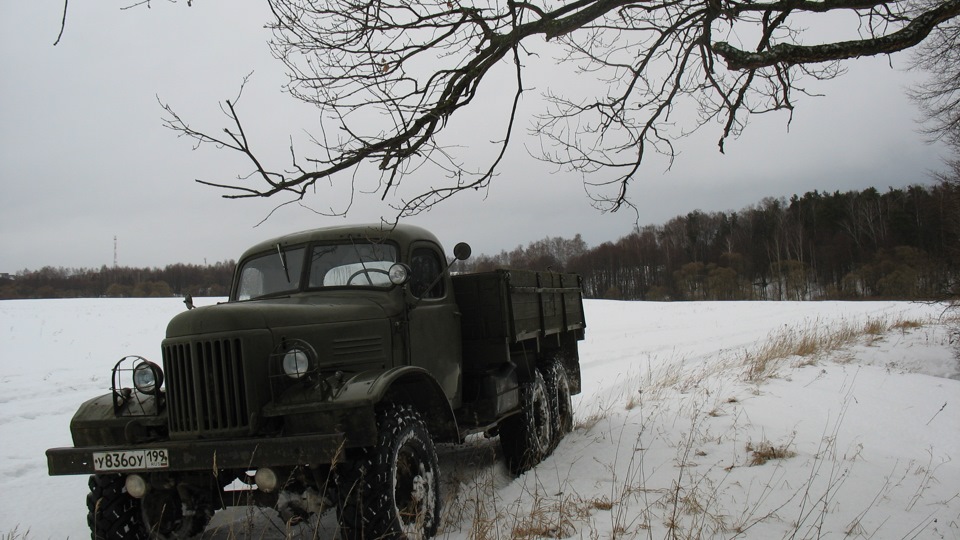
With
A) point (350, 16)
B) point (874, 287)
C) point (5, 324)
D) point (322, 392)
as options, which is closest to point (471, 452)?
point (322, 392)

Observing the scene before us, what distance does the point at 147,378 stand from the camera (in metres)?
4.22

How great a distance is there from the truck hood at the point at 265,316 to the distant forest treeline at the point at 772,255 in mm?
37617

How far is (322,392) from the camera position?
371 cm

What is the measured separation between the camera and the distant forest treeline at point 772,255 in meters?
50.7

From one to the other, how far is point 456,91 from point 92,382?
959cm

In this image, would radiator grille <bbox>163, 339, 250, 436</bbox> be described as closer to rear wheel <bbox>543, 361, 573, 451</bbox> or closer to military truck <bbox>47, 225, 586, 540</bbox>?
military truck <bbox>47, 225, 586, 540</bbox>

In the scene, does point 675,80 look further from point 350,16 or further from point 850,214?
point 850,214

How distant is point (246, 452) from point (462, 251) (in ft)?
7.11

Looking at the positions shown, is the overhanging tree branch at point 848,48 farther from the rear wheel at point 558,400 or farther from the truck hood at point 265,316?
the rear wheel at point 558,400

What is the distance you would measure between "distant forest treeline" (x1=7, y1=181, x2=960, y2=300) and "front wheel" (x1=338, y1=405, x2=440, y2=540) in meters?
38.3

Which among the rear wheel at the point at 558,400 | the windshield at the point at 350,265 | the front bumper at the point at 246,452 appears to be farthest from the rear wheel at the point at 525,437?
the front bumper at the point at 246,452

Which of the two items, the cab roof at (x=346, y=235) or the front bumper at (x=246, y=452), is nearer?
the front bumper at (x=246, y=452)

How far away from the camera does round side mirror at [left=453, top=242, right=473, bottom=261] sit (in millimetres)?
5008

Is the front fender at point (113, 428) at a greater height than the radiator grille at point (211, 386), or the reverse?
the radiator grille at point (211, 386)
